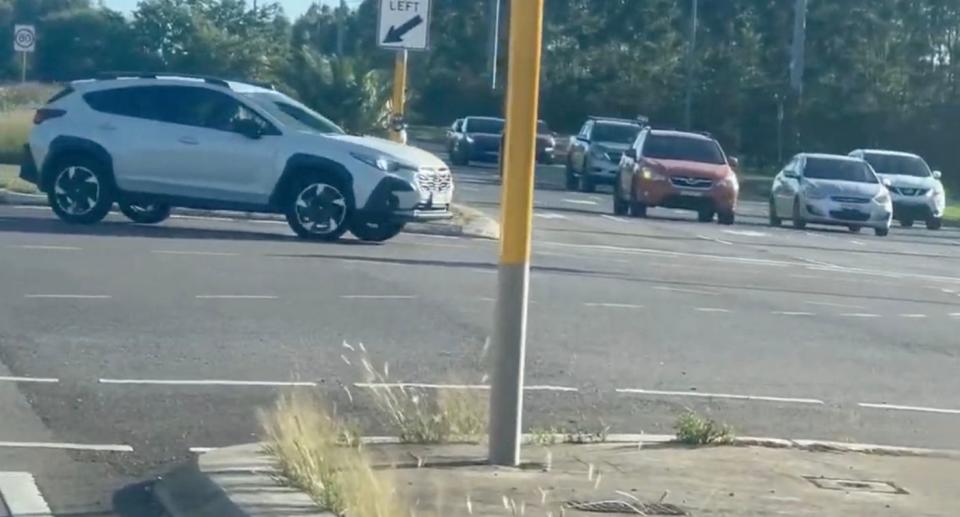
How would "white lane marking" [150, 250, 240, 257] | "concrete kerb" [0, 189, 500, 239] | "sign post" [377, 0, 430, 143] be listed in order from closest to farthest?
"white lane marking" [150, 250, 240, 257] → "sign post" [377, 0, 430, 143] → "concrete kerb" [0, 189, 500, 239]

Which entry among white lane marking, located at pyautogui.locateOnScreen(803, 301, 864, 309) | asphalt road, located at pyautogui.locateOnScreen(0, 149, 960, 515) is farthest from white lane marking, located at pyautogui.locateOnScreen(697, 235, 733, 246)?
white lane marking, located at pyautogui.locateOnScreen(803, 301, 864, 309)

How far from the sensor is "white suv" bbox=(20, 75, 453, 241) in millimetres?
Answer: 21375

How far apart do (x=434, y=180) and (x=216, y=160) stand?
2503 millimetres

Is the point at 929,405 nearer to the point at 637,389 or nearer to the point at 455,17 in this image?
the point at 637,389

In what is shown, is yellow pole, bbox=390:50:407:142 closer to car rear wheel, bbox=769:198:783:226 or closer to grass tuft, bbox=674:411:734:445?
car rear wheel, bbox=769:198:783:226

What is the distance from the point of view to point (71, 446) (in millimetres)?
9203

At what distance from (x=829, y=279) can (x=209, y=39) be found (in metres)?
28.6

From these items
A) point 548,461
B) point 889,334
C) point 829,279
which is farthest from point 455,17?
point 548,461

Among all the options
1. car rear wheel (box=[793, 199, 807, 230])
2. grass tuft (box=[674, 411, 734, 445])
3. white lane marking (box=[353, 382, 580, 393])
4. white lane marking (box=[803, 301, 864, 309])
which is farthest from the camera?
car rear wheel (box=[793, 199, 807, 230])

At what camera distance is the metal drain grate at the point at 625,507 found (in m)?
7.56

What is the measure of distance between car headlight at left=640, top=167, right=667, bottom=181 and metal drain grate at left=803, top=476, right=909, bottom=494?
25.3m

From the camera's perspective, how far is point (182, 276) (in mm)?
16703

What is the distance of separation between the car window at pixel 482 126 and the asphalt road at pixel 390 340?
112 feet

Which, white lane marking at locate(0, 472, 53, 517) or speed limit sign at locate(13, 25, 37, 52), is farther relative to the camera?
speed limit sign at locate(13, 25, 37, 52)
